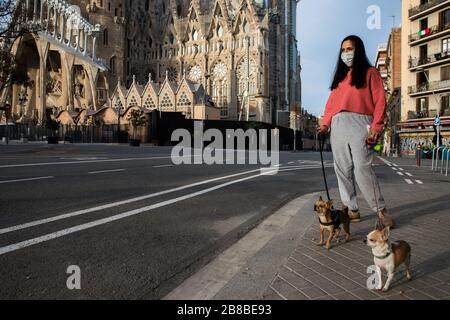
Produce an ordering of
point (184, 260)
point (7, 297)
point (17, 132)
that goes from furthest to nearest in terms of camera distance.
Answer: point (17, 132) < point (184, 260) < point (7, 297)

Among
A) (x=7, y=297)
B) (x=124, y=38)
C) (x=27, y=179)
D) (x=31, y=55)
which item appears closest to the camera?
(x=7, y=297)

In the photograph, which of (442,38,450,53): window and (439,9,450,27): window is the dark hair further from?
(439,9,450,27): window

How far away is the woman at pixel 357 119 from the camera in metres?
3.52

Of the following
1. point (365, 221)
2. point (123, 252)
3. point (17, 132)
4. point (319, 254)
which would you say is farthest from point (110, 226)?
point (17, 132)

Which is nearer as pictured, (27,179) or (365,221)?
(365,221)

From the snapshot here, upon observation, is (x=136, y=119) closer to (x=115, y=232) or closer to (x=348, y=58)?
(x=115, y=232)

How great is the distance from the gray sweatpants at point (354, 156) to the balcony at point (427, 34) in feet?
127

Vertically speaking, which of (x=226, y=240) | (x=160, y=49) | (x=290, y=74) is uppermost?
(x=160, y=49)

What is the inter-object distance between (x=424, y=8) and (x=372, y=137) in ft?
140

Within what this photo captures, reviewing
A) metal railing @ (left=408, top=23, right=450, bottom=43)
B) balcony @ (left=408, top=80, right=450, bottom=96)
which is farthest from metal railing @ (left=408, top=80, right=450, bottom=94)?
metal railing @ (left=408, top=23, right=450, bottom=43)

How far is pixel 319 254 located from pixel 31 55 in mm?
70141

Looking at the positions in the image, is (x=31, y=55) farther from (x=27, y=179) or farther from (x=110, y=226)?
(x=110, y=226)

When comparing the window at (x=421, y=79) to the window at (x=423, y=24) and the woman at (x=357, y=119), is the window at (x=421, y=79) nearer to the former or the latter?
the window at (x=423, y=24)

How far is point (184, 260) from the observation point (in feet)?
9.07
